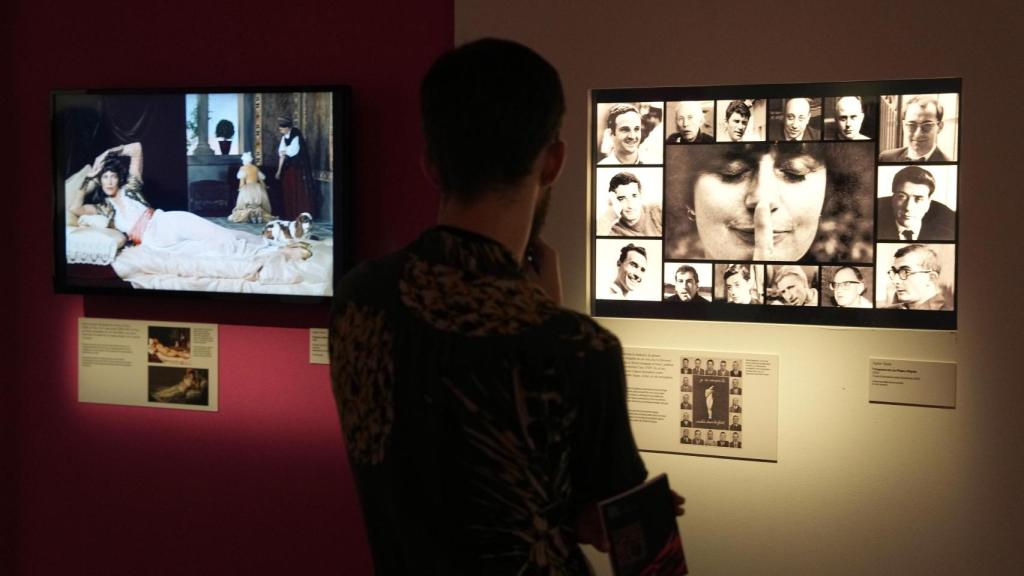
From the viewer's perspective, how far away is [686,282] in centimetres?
264

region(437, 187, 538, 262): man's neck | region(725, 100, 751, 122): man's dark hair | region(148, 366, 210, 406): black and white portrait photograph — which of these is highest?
region(725, 100, 751, 122): man's dark hair

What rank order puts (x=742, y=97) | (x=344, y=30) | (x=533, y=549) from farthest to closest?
(x=344, y=30) → (x=742, y=97) → (x=533, y=549)

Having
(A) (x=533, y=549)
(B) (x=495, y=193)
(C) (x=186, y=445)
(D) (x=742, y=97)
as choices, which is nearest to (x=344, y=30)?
(D) (x=742, y=97)

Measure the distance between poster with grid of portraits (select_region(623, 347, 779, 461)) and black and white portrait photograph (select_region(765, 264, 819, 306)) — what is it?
16 cm

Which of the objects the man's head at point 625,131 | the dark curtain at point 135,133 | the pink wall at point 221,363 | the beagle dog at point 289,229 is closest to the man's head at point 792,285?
the man's head at point 625,131

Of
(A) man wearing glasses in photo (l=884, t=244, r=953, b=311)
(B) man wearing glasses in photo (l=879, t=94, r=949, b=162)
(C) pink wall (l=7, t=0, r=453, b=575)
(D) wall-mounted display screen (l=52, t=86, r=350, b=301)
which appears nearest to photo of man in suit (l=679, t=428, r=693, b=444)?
(A) man wearing glasses in photo (l=884, t=244, r=953, b=311)

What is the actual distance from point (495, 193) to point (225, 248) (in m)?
2.08

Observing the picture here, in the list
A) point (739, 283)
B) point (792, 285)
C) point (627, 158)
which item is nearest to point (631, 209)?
point (627, 158)

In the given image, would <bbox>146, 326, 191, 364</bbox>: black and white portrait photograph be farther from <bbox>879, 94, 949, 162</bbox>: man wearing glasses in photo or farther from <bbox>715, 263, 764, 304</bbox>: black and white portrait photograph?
<bbox>879, 94, 949, 162</bbox>: man wearing glasses in photo

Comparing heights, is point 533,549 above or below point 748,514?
above

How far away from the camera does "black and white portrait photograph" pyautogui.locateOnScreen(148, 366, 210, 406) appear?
10.7 ft

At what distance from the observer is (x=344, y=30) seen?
120 inches

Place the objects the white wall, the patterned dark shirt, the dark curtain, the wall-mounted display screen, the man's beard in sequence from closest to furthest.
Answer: the patterned dark shirt, the man's beard, the white wall, the wall-mounted display screen, the dark curtain

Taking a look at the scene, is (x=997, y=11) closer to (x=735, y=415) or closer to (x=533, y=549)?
(x=735, y=415)
